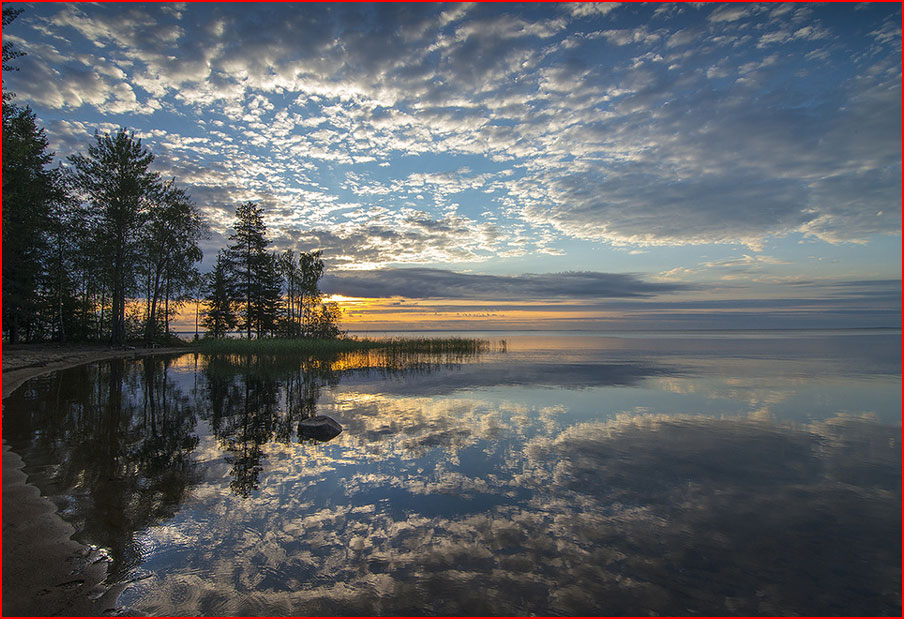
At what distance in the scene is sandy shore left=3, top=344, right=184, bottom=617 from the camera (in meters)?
4.29

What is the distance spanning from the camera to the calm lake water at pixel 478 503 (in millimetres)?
5035

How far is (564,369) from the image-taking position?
98.3 ft

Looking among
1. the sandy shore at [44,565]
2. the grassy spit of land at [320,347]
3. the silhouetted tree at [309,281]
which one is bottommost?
the grassy spit of land at [320,347]

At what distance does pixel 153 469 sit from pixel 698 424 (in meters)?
15.7

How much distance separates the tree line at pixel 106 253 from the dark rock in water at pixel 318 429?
23.2 m

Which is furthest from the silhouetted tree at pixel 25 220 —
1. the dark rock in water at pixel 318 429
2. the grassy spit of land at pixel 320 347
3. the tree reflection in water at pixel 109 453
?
the dark rock in water at pixel 318 429

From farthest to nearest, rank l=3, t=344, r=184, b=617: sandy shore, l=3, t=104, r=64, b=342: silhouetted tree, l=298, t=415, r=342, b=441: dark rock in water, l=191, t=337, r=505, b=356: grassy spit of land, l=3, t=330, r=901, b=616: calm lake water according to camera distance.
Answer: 1. l=191, t=337, r=505, b=356: grassy spit of land
2. l=3, t=104, r=64, b=342: silhouetted tree
3. l=298, t=415, r=342, b=441: dark rock in water
4. l=3, t=330, r=901, b=616: calm lake water
5. l=3, t=344, r=184, b=617: sandy shore

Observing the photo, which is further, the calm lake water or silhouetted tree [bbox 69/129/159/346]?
silhouetted tree [bbox 69/129/159/346]

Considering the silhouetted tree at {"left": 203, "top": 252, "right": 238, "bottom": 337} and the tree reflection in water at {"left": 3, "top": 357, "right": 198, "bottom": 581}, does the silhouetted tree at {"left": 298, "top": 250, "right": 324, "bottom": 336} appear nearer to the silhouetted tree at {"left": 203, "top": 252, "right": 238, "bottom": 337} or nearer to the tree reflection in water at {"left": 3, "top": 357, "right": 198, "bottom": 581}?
the silhouetted tree at {"left": 203, "top": 252, "right": 238, "bottom": 337}

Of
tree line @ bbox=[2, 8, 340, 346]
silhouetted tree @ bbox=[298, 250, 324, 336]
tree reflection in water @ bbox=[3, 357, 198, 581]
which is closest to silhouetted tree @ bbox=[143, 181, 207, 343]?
tree line @ bbox=[2, 8, 340, 346]

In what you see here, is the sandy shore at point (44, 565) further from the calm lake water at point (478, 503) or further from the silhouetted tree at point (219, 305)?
the silhouetted tree at point (219, 305)

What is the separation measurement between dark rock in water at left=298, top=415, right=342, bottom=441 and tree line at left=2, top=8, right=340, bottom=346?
2324 cm

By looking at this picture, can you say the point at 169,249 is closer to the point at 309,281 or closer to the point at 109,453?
the point at 309,281

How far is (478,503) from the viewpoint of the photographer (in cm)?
769
